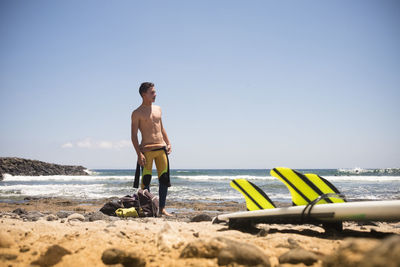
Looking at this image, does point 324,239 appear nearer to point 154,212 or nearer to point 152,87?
point 154,212

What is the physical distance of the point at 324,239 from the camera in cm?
293

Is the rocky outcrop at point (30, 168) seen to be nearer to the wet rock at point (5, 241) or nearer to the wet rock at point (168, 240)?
the wet rock at point (5, 241)

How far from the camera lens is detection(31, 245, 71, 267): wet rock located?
221 cm

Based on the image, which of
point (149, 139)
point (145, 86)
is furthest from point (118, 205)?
point (145, 86)

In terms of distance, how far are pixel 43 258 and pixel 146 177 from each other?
315cm

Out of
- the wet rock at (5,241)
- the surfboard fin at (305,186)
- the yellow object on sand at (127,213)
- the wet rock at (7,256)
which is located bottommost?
the yellow object on sand at (127,213)

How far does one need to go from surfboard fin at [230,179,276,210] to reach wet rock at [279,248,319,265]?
141 centimetres

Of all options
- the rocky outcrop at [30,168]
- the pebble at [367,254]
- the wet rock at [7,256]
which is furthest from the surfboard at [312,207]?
the rocky outcrop at [30,168]

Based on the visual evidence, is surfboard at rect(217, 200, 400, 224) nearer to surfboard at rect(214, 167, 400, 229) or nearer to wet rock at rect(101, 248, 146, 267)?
surfboard at rect(214, 167, 400, 229)

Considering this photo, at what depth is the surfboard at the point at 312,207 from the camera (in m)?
2.96

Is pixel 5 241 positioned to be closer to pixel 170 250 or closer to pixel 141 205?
pixel 170 250

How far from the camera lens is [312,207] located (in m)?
3.16

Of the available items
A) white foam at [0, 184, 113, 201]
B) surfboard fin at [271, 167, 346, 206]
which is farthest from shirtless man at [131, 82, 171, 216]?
white foam at [0, 184, 113, 201]

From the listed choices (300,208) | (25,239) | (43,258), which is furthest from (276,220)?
(25,239)
